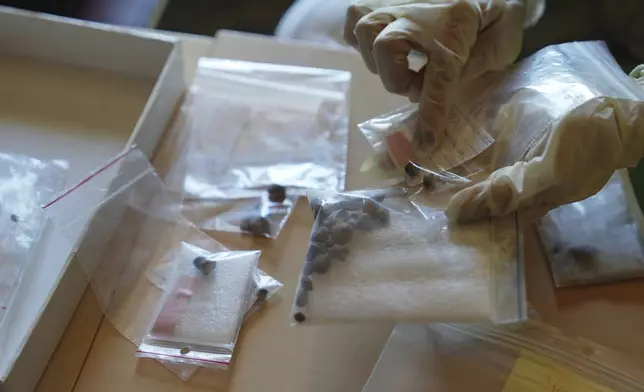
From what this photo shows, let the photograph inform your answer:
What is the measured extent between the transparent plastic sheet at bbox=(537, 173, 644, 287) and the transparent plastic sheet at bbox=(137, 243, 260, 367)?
0.98 feet

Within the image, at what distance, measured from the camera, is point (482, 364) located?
592 millimetres

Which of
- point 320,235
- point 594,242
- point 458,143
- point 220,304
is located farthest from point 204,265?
point 594,242

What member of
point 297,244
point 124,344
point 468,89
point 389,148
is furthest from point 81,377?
point 468,89

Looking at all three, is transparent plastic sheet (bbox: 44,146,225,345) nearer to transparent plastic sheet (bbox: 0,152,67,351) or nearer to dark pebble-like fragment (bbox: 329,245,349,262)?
transparent plastic sheet (bbox: 0,152,67,351)

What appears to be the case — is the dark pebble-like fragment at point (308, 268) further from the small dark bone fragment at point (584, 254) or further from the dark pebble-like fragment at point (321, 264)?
the small dark bone fragment at point (584, 254)

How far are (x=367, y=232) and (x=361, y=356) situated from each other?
13 centimetres

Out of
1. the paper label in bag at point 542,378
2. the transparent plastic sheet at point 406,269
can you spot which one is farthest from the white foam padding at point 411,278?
the paper label in bag at point 542,378

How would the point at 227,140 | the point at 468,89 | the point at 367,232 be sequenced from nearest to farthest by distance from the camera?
1. the point at 367,232
2. the point at 468,89
3. the point at 227,140

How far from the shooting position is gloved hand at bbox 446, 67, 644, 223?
20.4 inches

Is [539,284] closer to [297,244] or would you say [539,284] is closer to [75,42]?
[297,244]

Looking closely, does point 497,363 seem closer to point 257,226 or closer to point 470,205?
point 470,205

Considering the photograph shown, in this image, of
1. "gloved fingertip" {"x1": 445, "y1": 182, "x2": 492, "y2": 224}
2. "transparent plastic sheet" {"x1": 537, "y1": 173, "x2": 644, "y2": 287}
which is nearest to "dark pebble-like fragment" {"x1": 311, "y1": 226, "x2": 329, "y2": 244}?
"gloved fingertip" {"x1": 445, "y1": 182, "x2": 492, "y2": 224}

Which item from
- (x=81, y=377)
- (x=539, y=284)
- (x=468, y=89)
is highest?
(x=468, y=89)

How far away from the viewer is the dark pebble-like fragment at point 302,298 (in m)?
0.53
